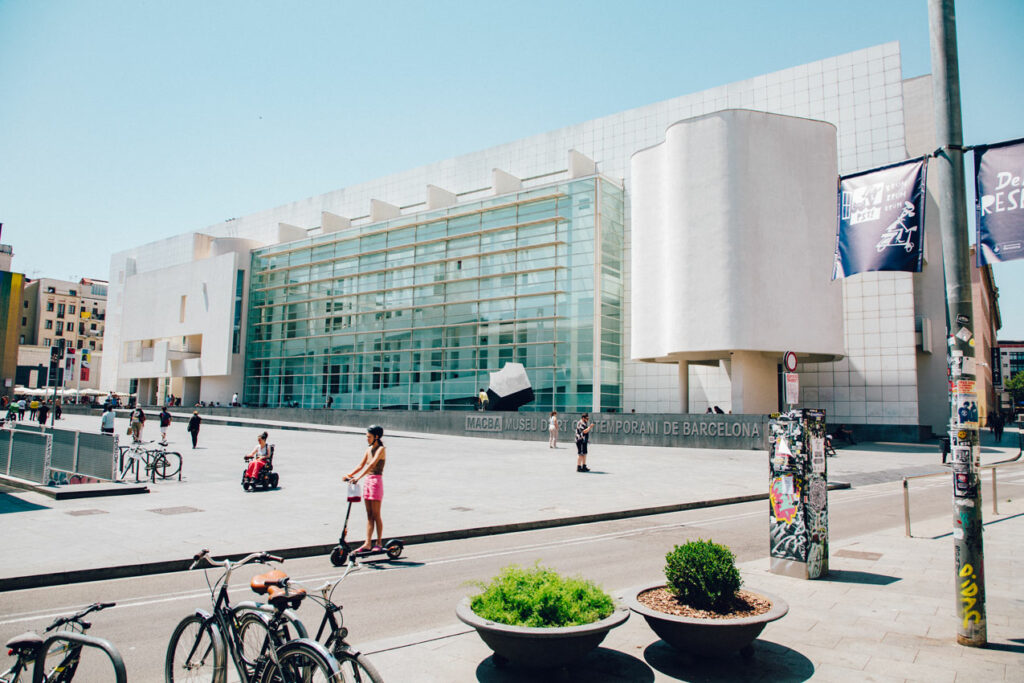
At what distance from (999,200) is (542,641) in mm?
5592

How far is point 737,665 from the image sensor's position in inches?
207

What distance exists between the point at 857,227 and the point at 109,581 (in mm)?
9880

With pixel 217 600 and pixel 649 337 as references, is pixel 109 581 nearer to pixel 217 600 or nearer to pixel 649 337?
pixel 217 600

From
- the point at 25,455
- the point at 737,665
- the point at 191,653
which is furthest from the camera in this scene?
the point at 25,455

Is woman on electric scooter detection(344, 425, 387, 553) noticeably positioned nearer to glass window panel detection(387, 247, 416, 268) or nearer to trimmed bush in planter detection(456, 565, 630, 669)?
trimmed bush in planter detection(456, 565, 630, 669)

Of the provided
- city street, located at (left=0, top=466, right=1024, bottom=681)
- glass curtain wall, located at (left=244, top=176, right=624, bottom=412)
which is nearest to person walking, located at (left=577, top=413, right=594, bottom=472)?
city street, located at (left=0, top=466, right=1024, bottom=681)

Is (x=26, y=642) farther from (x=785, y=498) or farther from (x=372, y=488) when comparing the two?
(x=785, y=498)

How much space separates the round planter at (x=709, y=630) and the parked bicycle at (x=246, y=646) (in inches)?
102

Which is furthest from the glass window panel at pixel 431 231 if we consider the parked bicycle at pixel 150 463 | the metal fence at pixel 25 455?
the metal fence at pixel 25 455

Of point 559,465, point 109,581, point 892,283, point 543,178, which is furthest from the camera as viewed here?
point 543,178

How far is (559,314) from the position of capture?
4612 centimetres

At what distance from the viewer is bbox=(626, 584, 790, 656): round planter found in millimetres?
4996

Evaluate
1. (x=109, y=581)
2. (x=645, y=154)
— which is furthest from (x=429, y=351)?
(x=109, y=581)

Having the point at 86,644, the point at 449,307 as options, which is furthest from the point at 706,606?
the point at 449,307
